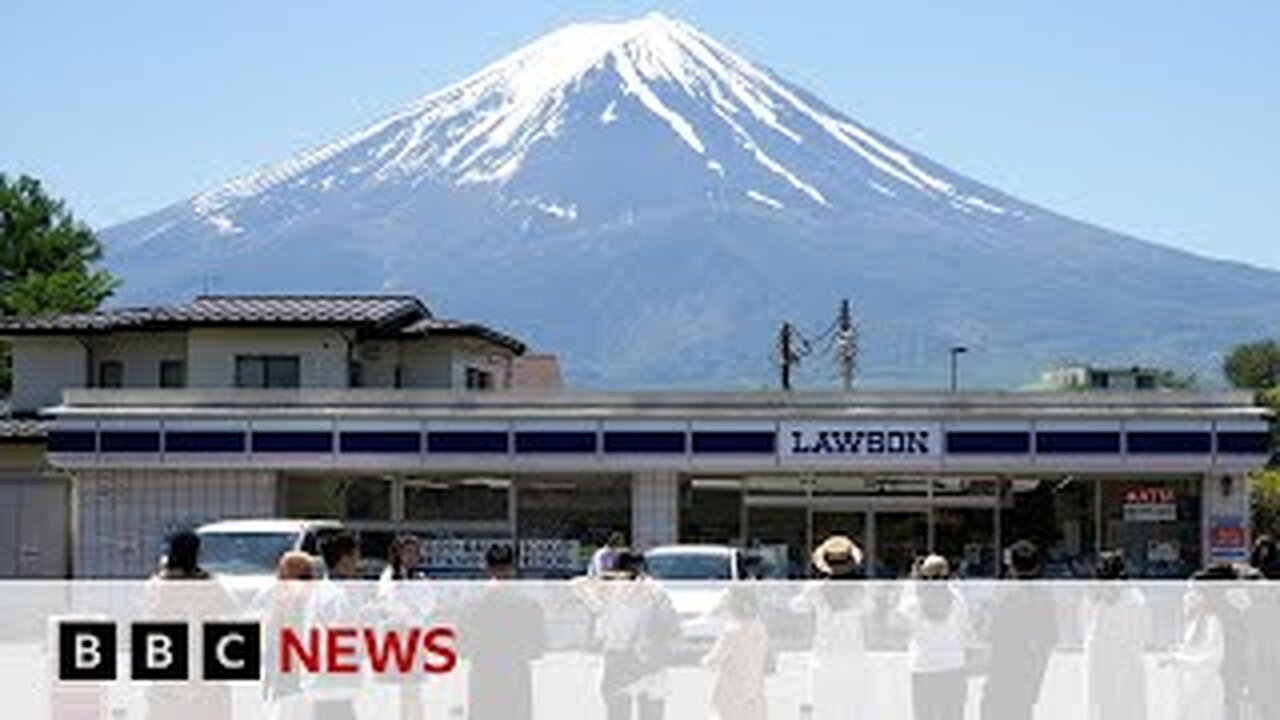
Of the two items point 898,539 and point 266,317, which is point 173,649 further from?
point 266,317

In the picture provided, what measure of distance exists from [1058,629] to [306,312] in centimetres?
3142

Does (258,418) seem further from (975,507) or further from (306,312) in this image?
(975,507)

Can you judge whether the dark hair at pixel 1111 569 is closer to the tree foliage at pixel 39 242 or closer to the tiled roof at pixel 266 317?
the tiled roof at pixel 266 317

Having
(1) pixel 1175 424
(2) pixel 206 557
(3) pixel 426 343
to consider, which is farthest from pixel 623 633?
(3) pixel 426 343

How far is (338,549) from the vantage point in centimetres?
1443

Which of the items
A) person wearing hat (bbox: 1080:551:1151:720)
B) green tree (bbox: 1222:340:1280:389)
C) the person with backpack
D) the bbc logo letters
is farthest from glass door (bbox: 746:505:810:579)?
green tree (bbox: 1222:340:1280:389)

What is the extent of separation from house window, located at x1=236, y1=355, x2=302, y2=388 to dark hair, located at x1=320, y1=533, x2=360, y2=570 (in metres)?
31.7

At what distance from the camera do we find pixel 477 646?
15211 millimetres

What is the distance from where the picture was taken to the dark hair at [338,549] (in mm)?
14414

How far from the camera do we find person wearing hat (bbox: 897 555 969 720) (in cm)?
1609

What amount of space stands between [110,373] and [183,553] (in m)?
36.3

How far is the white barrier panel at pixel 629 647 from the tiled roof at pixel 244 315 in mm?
27242

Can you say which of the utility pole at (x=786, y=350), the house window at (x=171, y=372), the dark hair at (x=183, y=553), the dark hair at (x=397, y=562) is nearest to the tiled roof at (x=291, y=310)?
the house window at (x=171, y=372)

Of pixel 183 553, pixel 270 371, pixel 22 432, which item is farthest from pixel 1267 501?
pixel 183 553
